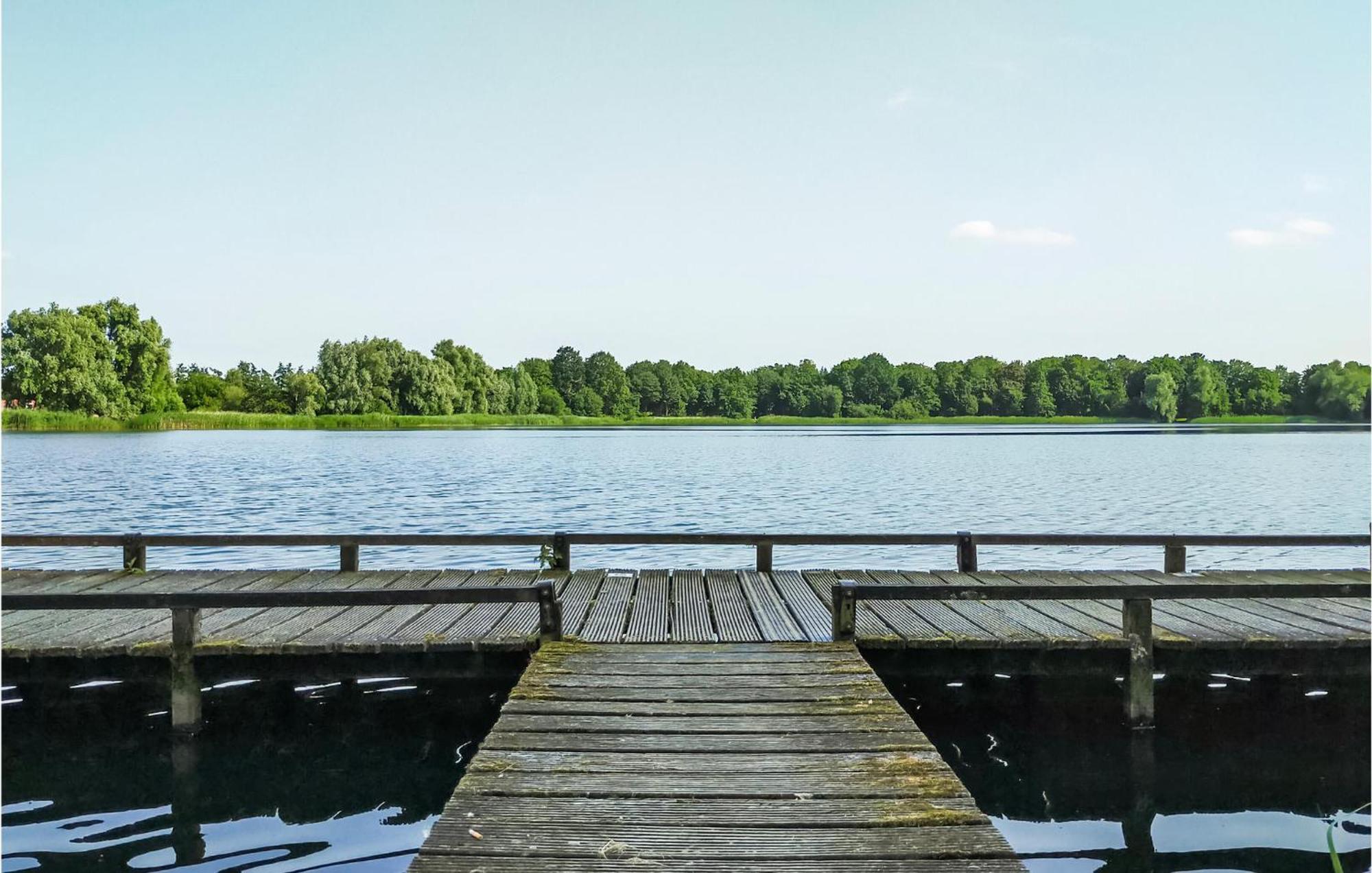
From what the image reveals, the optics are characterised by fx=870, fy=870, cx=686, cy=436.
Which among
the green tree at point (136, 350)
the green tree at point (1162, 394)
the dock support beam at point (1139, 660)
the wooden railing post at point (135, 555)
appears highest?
the green tree at point (136, 350)

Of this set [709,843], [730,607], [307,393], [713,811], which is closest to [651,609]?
[730,607]

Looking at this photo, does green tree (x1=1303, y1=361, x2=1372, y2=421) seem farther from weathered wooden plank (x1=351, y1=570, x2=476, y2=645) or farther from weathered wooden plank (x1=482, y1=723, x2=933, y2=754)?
weathered wooden plank (x1=482, y1=723, x2=933, y2=754)

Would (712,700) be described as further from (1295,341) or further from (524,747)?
(1295,341)

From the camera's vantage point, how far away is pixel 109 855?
4.91 meters

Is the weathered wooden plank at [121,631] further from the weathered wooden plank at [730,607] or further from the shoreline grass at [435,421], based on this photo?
A: the shoreline grass at [435,421]

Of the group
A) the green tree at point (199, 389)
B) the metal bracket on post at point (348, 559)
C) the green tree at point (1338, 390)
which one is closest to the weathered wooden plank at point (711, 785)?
the metal bracket on post at point (348, 559)

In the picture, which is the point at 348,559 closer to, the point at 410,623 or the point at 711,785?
the point at 410,623

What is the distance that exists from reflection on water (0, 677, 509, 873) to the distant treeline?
8020 cm

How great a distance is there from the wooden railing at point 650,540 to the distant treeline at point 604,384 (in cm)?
7785

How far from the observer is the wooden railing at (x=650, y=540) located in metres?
8.53

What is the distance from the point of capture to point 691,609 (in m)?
7.82

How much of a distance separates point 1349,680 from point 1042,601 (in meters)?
2.33

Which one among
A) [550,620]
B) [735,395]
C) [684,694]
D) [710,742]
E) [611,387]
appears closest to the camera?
[710,742]

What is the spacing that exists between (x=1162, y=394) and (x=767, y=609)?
124 meters
